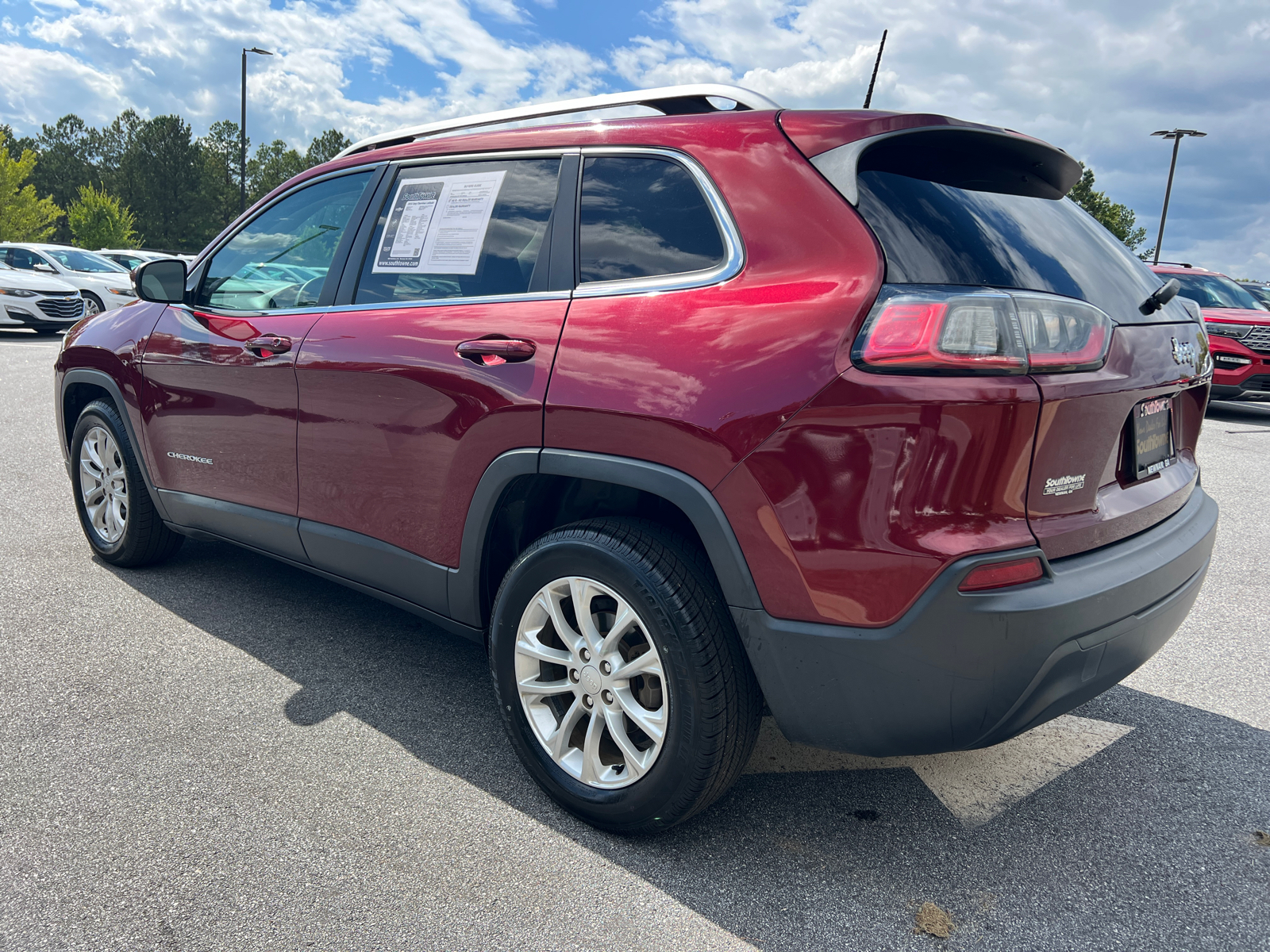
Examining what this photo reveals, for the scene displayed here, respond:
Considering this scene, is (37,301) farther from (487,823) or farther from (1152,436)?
(1152,436)

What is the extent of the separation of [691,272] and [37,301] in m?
18.1

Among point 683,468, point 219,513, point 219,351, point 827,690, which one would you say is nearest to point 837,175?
point 683,468

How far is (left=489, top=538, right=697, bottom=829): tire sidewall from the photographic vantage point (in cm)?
218

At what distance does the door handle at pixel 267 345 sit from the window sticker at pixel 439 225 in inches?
18.0

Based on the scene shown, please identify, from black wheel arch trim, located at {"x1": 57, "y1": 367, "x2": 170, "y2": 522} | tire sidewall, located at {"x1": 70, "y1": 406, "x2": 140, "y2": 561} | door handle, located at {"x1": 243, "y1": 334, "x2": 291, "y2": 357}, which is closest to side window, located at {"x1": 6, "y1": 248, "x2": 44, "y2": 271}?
tire sidewall, located at {"x1": 70, "y1": 406, "x2": 140, "y2": 561}

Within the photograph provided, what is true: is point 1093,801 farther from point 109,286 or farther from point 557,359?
point 109,286

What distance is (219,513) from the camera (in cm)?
368

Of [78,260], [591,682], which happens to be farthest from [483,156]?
[78,260]

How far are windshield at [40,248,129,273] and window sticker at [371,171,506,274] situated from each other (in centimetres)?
1822

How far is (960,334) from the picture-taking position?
1.90 meters

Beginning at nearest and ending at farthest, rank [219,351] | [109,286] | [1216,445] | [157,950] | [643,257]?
[157,950]
[643,257]
[219,351]
[1216,445]
[109,286]

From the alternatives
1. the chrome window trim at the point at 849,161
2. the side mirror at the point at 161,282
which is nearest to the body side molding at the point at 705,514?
the chrome window trim at the point at 849,161

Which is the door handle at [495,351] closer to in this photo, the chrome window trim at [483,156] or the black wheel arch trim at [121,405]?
the chrome window trim at [483,156]

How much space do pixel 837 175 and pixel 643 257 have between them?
530mm
